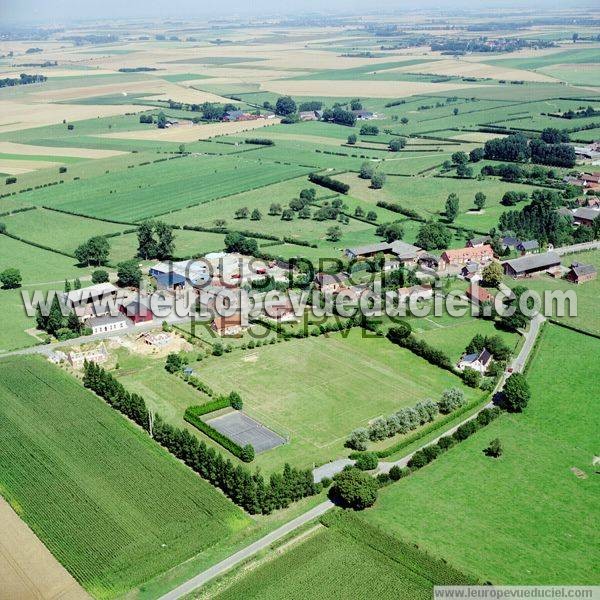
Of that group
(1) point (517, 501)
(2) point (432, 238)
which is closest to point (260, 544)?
(1) point (517, 501)

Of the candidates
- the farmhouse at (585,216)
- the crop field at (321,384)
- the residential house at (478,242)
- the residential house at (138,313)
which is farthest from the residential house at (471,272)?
the residential house at (138,313)

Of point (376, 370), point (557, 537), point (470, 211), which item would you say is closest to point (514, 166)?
point (470, 211)

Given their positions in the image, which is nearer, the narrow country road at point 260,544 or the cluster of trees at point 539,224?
the narrow country road at point 260,544

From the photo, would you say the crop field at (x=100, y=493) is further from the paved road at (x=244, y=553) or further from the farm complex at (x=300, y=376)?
the paved road at (x=244, y=553)

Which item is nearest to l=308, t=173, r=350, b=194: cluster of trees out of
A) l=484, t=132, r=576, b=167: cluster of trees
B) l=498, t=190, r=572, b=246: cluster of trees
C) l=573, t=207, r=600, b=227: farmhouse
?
l=498, t=190, r=572, b=246: cluster of trees

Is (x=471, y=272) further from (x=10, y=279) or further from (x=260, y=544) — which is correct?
(x=10, y=279)

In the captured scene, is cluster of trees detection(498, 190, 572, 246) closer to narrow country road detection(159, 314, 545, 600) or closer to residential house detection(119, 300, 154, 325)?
narrow country road detection(159, 314, 545, 600)
